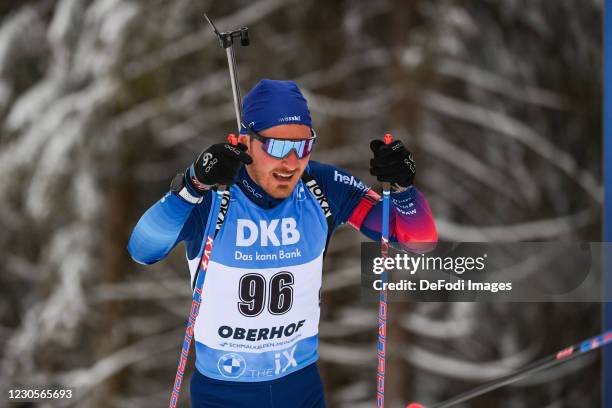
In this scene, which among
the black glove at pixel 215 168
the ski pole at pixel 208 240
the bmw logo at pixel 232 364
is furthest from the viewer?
the bmw logo at pixel 232 364

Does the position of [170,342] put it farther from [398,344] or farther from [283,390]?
[283,390]

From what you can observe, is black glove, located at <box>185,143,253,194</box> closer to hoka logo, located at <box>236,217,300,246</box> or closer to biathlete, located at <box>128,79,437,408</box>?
biathlete, located at <box>128,79,437,408</box>

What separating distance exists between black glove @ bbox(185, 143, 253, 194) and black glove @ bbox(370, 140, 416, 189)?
455 millimetres

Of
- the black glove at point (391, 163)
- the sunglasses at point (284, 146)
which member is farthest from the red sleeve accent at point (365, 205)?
the sunglasses at point (284, 146)

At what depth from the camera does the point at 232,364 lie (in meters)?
2.32

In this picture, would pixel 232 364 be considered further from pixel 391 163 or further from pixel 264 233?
pixel 391 163

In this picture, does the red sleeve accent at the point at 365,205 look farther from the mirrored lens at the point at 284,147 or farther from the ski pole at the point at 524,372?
the ski pole at the point at 524,372

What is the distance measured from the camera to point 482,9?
6422mm

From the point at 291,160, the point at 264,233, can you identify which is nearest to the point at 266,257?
the point at 264,233

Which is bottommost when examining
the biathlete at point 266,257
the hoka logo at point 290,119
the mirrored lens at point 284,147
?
the biathlete at point 266,257

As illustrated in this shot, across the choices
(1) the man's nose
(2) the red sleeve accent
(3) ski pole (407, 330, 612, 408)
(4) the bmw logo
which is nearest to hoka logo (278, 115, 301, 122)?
(1) the man's nose

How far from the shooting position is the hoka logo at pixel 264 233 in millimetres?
2275

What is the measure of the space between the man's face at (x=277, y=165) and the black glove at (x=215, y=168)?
6.8 inches

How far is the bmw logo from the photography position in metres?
2.31
